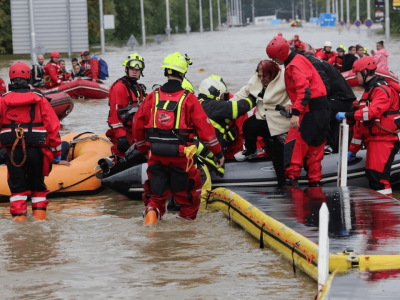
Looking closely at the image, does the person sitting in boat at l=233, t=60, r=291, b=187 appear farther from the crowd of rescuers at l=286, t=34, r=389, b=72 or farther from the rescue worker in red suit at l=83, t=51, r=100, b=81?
the rescue worker in red suit at l=83, t=51, r=100, b=81

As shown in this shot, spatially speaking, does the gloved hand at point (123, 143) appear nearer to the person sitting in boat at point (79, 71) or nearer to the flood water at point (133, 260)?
the flood water at point (133, 260)

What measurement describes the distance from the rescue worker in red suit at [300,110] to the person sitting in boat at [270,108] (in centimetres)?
17

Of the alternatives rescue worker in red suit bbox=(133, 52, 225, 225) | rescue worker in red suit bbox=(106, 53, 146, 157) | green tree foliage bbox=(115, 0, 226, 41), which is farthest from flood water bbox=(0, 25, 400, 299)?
green tree foliage bbox=(115, 0, 226, 41)

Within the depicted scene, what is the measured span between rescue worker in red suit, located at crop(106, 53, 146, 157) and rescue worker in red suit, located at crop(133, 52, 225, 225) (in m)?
1.70

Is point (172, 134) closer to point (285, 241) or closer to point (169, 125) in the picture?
point (169, 125)

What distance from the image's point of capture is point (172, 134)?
660 centimetres

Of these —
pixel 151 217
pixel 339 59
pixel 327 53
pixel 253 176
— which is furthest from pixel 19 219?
pixel 339 59

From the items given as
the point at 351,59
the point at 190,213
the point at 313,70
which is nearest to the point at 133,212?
the point at 190,213

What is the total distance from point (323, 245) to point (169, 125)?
255 centimetres

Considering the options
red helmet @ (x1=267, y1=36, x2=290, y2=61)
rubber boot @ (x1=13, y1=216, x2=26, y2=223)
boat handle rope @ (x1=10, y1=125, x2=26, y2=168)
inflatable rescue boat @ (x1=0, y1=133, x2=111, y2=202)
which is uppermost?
red helmet @ (x1=267, y1=36, x2=290, y2=61)

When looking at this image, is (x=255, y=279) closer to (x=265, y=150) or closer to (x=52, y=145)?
(x=52, y=145)

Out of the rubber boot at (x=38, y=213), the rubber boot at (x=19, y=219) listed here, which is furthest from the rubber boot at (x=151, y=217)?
the rubber boot at (x=19, y=219)

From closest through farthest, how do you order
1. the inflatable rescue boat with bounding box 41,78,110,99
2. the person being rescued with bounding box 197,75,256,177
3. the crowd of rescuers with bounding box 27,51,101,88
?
the person being rescued with bounding box 197,75,256,177, the crowd of rescuers with bounding box 27,51,101,88, the inflatable rescue boat with bounding box 41,78,110,99

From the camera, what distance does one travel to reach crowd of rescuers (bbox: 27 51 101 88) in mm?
18734
